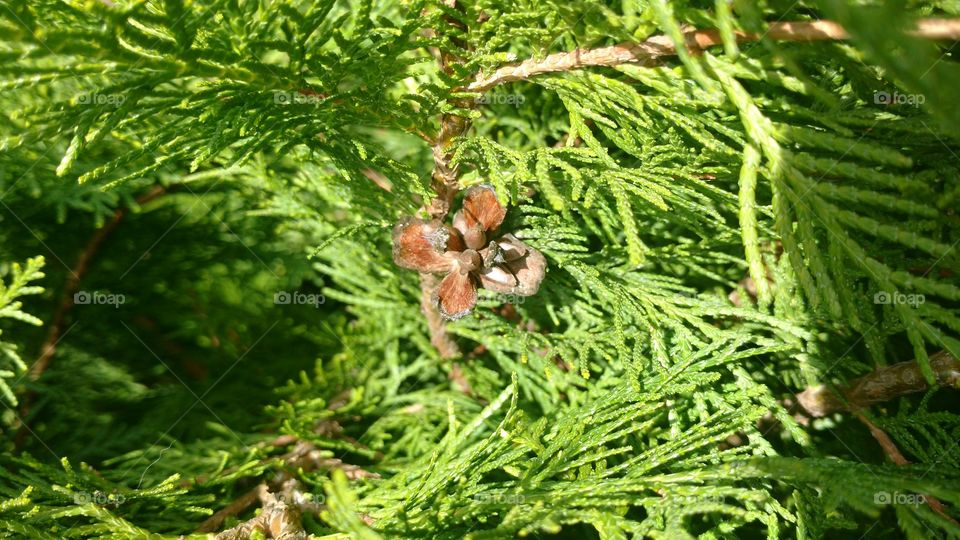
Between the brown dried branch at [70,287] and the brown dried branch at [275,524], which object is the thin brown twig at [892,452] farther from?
the brown dried branch at [70,287]

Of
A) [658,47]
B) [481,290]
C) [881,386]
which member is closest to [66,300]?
[481,290]

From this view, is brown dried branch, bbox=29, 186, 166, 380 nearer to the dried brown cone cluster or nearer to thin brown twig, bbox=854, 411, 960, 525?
the dried brown cone cluster

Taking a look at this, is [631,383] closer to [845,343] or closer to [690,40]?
[690,40]

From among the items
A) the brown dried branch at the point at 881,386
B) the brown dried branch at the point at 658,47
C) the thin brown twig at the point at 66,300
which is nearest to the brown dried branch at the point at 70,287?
the thin brown twig at the point at 66,300

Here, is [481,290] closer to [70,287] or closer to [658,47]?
[658,47]

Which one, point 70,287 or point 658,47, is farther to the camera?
point 70,287

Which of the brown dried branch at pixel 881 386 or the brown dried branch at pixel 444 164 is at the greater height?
the brown dried branch at pixel 444 164
